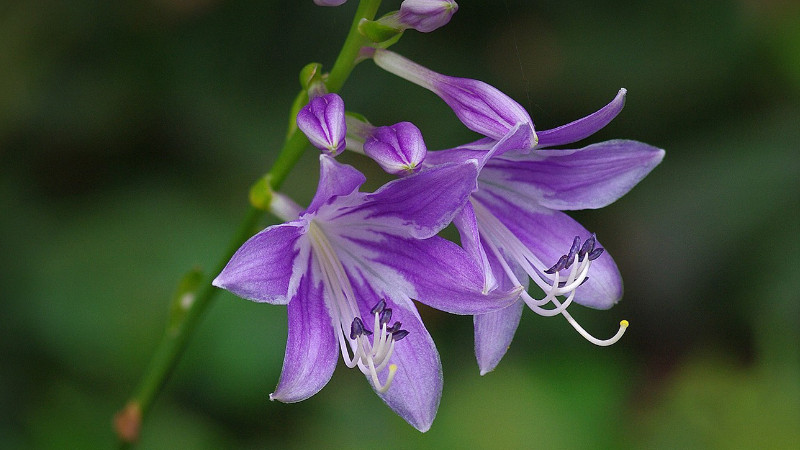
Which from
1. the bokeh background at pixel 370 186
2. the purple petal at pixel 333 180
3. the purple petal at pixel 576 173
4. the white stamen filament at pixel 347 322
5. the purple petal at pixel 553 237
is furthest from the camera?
the bokeh background at pixel 370 186

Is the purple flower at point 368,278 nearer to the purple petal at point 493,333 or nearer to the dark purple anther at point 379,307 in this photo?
the dark purple anther at point 379,307

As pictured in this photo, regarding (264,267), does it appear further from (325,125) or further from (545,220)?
(545,220)

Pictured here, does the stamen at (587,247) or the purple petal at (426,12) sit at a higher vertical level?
the purple petal at (426,12)

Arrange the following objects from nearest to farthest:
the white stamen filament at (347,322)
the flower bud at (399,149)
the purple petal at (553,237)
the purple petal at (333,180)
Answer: the purple petal at (333,180) → the flower bud at (399,149) → the white stamen filament at (347,322) → the purple petal at (553,237)

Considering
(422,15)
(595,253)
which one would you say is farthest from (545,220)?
(422,15)

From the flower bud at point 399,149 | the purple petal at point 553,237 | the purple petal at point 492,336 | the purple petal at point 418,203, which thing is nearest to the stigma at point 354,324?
the purple petal at point 418,203

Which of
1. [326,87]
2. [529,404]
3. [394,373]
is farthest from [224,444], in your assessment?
[326,87]

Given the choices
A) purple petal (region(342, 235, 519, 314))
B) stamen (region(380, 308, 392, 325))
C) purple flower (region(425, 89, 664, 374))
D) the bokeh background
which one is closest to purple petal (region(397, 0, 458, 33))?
purple flower (region(425, 89, 664, 374))
